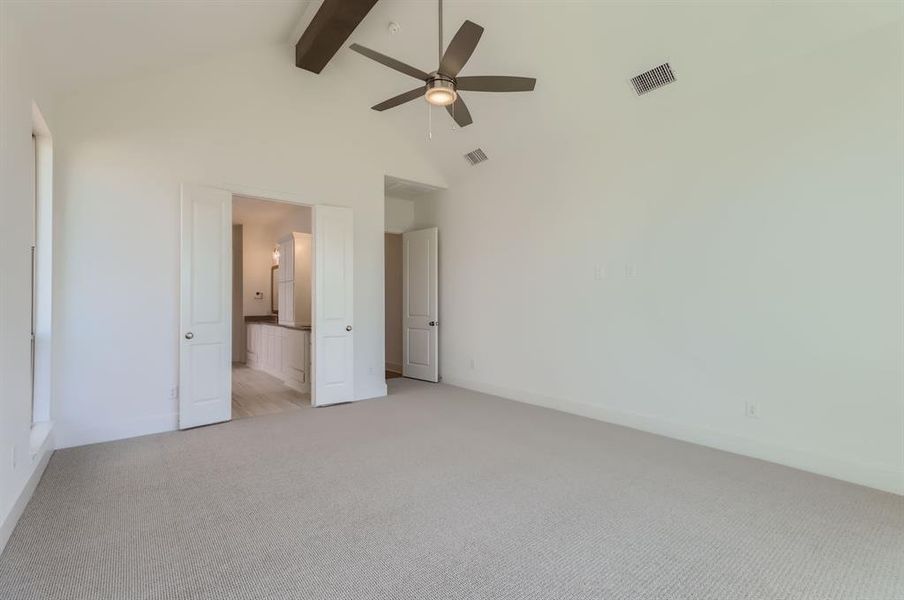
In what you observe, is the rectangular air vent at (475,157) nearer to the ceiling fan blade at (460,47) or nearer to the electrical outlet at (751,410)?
the ceiling fan blade at (460,47)

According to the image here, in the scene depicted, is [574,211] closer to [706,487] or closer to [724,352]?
[724,352]

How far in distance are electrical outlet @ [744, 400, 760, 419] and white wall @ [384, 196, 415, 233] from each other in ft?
17.8

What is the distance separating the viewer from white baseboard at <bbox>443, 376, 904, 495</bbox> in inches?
114

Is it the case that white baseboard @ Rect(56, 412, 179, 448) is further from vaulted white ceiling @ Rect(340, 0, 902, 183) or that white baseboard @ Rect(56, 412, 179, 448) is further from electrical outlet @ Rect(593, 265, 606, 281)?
electrical outlet @ Rect(593, 265, 606, 281)

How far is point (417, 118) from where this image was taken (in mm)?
5531

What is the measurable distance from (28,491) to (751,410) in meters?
5.25

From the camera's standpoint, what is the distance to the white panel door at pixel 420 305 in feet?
21.6

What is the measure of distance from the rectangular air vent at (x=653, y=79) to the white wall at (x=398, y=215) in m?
4.20

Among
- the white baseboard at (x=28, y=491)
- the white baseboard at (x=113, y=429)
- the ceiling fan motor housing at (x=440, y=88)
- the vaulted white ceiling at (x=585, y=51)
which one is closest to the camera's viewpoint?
the white baseboard at (x=28, y=491)

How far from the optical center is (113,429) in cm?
383

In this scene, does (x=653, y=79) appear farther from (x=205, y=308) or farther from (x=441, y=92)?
(x=205, y=308)

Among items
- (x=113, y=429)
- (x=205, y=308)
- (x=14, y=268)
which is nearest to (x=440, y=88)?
(x=14, y=268)

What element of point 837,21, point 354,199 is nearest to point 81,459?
point 354,199

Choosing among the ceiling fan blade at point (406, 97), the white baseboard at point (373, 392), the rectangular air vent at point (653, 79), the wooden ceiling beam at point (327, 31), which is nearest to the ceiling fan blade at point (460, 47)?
the ceiling fan blade at point (406, 97)
